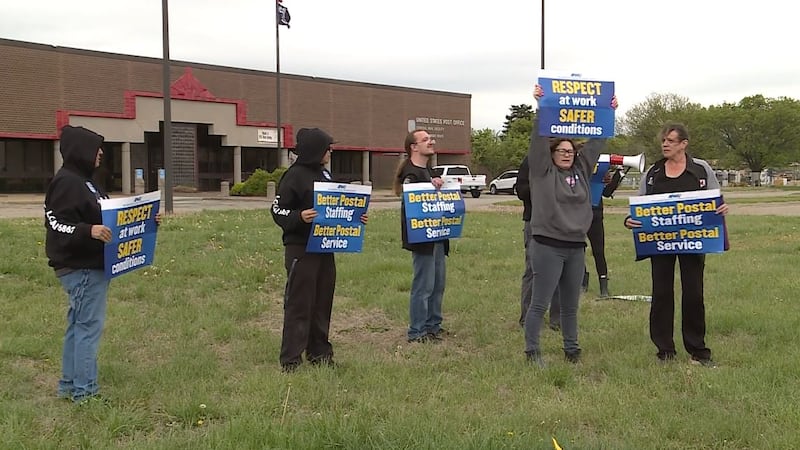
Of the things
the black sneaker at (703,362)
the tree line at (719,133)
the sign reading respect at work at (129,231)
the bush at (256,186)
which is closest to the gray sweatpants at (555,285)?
the black sneaker at (703,362)

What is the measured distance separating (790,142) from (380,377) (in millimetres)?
70737

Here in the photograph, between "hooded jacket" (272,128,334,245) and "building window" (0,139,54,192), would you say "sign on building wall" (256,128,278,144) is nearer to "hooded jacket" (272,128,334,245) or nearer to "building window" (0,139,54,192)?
"building window" (0,139,54,192)

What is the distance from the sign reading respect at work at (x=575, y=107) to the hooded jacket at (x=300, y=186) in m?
1.69

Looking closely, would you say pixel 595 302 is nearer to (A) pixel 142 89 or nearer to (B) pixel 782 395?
(B) pixel 782 395

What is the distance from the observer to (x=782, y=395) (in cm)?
472

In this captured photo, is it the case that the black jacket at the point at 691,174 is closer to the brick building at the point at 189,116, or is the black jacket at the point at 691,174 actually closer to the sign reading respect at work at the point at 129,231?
the sign reading respect at work at the point at 129,231

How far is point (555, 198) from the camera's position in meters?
5.57

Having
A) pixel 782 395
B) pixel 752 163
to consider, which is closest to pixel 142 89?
pixel 782 395

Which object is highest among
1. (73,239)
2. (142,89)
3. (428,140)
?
(142,89)

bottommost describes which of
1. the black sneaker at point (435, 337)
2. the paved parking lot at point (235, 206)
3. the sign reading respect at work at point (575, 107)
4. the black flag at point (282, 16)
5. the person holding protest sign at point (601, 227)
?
the black sneaker at point (435, 337)

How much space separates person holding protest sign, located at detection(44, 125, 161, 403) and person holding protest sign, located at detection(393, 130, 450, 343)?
271 cm

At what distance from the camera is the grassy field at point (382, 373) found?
4.07 m

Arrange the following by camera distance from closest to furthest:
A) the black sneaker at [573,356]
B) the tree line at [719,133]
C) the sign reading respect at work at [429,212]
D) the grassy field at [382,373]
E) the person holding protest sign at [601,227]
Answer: the grassy field at [382,373], the black sneaker at [573,356], the sign reading respect at work at [429,212], the person holding protest sign at [601,227], the tree line at [719,133]

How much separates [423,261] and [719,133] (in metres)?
68.4
